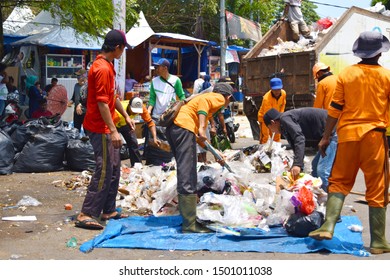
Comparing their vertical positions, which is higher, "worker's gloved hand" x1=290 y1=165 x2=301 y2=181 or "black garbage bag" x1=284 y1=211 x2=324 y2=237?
"worker's gloved hand" x1=290 y1=165 x2=301 y2=181

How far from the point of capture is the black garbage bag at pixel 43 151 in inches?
358

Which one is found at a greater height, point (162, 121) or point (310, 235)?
point (162, 121)

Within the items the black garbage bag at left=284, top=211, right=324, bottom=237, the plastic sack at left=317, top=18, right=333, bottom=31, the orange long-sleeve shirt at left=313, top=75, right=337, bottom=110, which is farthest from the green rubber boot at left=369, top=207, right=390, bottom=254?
the plastic sack at left=317, top=18, right=333, bottom=31

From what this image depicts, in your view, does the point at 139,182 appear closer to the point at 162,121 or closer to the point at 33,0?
the point at 162,121

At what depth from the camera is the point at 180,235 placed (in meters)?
5.38

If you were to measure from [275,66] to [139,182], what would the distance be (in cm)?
575

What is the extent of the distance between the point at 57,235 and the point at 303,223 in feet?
7.69

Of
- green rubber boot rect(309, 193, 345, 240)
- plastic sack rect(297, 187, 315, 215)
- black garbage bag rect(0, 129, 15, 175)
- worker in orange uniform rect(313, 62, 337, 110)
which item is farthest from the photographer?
black garbage bag rect(0, 129, 15, 175)

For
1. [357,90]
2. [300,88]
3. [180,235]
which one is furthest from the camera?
[300,88]

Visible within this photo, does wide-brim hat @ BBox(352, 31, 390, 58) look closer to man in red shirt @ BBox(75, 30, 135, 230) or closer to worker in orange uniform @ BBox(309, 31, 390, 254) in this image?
worker in orange uniform @ BBox(309, 31, 390, 254)

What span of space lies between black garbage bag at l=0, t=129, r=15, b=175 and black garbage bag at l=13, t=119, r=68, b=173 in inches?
6.9

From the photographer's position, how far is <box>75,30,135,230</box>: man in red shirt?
5.61 m

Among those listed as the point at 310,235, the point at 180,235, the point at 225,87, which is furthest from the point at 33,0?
the point at 310,235

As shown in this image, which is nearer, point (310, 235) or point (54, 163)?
point (310, 235)
